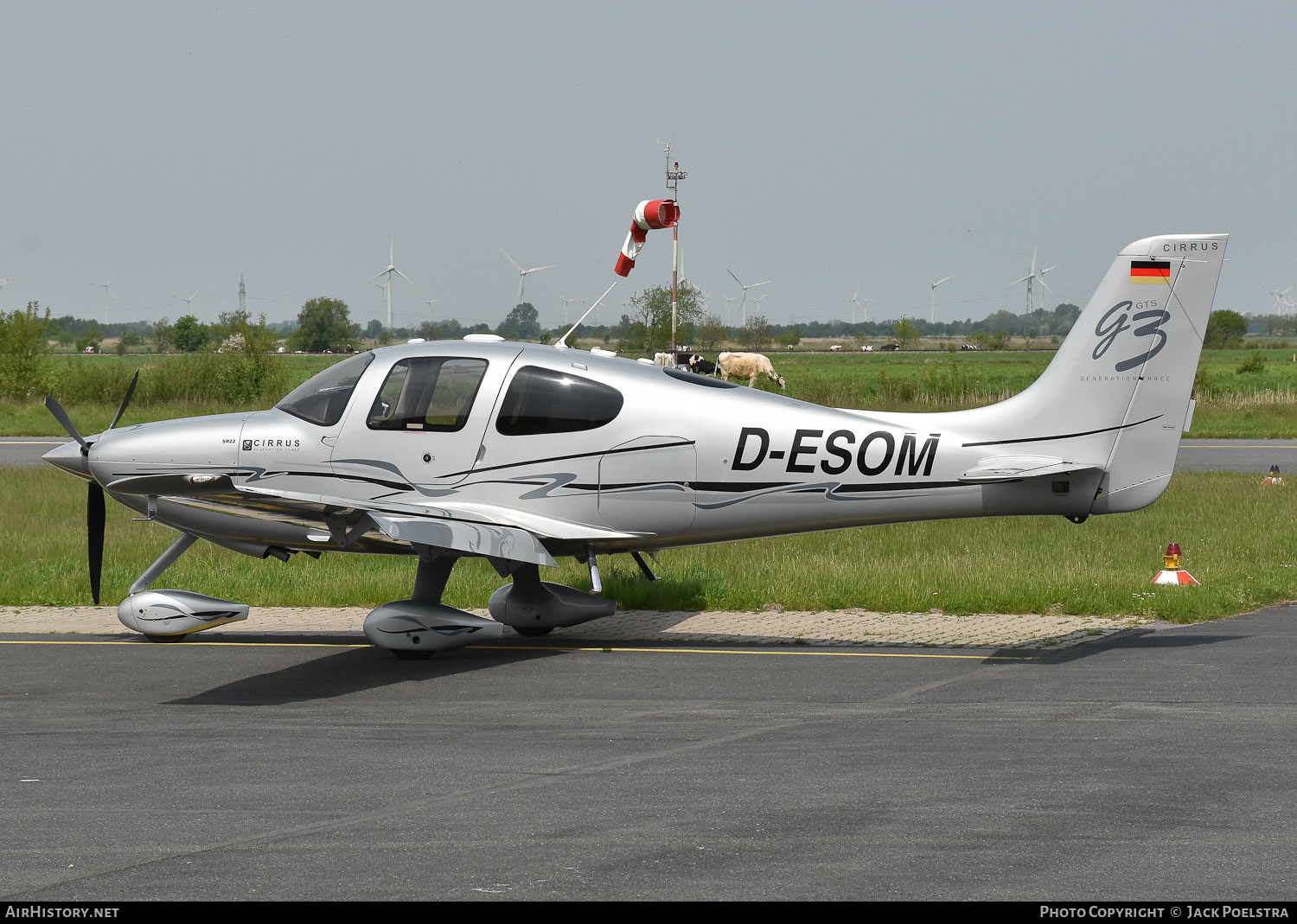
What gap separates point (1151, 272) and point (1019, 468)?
1.91 meters

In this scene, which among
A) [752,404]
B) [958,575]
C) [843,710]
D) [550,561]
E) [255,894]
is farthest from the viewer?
[958,575]

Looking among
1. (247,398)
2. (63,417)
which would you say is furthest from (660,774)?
(247,398)

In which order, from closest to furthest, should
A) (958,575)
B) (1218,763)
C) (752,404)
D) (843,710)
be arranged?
(1218,763) → (843,710) → (752,404) → (958,575)

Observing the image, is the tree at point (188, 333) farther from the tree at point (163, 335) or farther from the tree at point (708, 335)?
the tree at point (708, 335)

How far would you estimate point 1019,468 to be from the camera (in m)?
10.5

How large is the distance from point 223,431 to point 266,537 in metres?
1.04

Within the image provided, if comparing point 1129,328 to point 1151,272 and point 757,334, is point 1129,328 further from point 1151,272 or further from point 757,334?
point 757,334

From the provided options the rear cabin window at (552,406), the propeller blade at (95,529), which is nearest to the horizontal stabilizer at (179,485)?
the rear cabin window at (552,406)

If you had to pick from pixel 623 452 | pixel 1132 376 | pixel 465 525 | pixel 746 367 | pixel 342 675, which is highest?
pixel 1132 376

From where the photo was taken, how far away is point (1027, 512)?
10.7m

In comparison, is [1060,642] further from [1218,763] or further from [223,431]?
[223,431]

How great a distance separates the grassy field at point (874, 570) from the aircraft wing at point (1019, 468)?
2637 millimetres

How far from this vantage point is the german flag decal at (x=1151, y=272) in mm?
10398

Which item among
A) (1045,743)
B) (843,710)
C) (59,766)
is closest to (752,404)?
(843,710)
